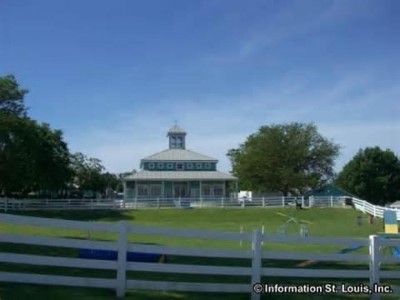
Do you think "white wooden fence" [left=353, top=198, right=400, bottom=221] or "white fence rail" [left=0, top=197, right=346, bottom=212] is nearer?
"white wooden fence" [left=353, top=198, right=400, bottom=221]

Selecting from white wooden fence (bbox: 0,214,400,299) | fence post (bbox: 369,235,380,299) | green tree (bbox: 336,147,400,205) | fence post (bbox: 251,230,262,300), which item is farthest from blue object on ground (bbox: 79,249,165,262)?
green tree (bbox: 336,147,400,205)

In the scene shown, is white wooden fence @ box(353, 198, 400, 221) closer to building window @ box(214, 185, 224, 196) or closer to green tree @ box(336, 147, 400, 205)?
building window @ box(214, 185, 224, 196)

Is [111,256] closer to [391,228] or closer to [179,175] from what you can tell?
[391,228]

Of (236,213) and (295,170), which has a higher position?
(295,170)

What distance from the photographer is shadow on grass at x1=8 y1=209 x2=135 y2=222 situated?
1754 inches

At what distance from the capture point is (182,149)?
66812 millimetres

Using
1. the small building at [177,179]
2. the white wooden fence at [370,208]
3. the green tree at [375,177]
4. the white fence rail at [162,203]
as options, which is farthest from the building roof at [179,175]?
the green tree at [375,177]

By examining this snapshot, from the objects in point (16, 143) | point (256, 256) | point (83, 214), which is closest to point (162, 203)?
point (83, 214)

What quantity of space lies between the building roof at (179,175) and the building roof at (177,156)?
157 cm

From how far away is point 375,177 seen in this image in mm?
97375

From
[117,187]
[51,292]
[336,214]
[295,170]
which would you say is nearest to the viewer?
[51,292]

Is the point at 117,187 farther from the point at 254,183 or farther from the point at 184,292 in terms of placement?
the point at 184,292

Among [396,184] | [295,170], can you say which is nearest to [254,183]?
[295,170]

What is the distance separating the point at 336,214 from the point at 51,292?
1550 inches
